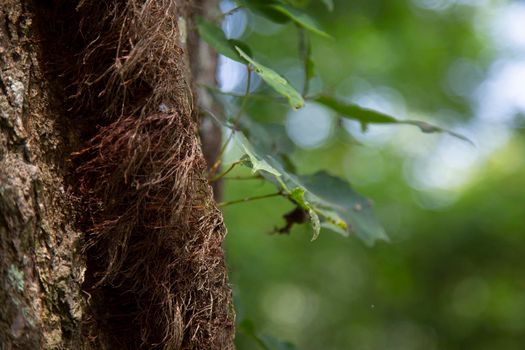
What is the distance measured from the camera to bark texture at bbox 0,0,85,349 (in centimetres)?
95

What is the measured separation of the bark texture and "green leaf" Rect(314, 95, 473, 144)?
0.74 m

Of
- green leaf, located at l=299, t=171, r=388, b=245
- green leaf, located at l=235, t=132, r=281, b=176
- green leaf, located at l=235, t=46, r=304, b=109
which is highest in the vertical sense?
green leaf, located at l=235, t=46, r=304, b=109

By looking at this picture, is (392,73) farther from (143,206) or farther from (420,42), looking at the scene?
(143,206)

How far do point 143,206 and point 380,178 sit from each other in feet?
18.4

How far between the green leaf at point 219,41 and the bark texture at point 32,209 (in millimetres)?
365

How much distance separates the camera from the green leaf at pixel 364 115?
5.30 feet

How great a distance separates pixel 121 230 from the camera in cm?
108

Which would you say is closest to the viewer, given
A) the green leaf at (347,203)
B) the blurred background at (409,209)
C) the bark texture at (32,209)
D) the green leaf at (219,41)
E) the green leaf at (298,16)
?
the bark texture at (32,209)

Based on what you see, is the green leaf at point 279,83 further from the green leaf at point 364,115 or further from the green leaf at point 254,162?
the green leaf at point 364,115

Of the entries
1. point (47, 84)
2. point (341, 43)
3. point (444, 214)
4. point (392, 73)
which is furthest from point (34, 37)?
point (444, 214)

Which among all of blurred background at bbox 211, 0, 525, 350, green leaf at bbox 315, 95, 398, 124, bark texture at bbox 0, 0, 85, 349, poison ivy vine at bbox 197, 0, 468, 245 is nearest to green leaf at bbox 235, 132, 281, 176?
poison ivy vine at bbox 197, 0, 468, 245

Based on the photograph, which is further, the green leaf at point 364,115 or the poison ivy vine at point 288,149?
the green leaf at point 364,115

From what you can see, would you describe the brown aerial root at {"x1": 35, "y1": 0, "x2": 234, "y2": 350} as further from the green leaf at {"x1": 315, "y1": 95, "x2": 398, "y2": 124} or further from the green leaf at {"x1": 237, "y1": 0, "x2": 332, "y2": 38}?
the green leaf at {"x1": 315, "y1": 95, "x2": 398, "y2": 124}

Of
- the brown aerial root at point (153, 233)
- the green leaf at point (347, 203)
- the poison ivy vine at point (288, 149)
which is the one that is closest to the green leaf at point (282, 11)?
the poison ivy vine at point (288, 149)
